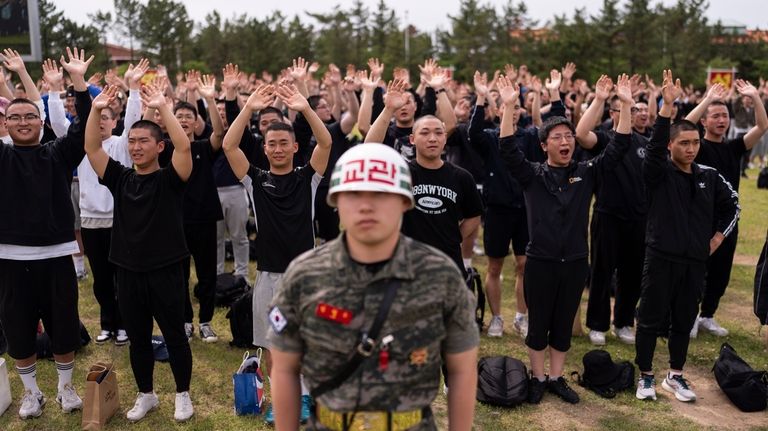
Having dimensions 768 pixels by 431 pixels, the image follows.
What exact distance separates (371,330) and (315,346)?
25 centimetres

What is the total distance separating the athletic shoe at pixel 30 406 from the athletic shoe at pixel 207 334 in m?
1.88

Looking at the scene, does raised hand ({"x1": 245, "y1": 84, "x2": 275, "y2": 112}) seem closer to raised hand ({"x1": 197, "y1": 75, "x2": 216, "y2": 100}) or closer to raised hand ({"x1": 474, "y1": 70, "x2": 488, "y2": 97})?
raised hand ({"x1": 197, "y1": 75, "x2": 216, "y2": 100})

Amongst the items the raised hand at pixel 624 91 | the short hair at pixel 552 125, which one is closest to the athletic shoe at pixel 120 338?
the short hair at pixel 552 125

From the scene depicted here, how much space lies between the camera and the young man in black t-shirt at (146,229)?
505 centimetres

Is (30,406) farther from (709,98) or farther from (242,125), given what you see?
(709,98)

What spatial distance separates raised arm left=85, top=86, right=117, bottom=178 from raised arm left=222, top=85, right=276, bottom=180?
91 cm

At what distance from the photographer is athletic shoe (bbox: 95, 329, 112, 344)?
7000mm

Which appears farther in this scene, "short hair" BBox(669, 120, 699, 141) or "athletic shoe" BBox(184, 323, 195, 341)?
"athletic shoe" BBox(184, 323, 195, 341)

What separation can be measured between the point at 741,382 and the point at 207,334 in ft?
17.3

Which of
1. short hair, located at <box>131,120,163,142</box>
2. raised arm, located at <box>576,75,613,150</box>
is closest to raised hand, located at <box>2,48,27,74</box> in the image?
short hair, located at <box>131,120,163,142</box>

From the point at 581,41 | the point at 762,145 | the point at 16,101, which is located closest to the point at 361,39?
the point at 581,41

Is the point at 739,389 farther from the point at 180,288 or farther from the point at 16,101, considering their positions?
the point at 16,101

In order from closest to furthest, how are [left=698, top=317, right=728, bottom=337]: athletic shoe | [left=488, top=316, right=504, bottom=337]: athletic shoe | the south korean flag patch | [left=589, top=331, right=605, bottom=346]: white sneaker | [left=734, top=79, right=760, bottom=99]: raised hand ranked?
the south korean flag patch
[left=734, top=79, right=760, bottom=99]: raised hand
[left=589, top=331, right=605, bottom=346]: white sneaker
[left=488, top=316, right=504, bottom=337]: athletic shoe
[left=698, top=317, right=728, bottom=337]: athletic shoe

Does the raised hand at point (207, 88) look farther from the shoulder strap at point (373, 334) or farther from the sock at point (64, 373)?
the shoulder strap at point (373, 334)
